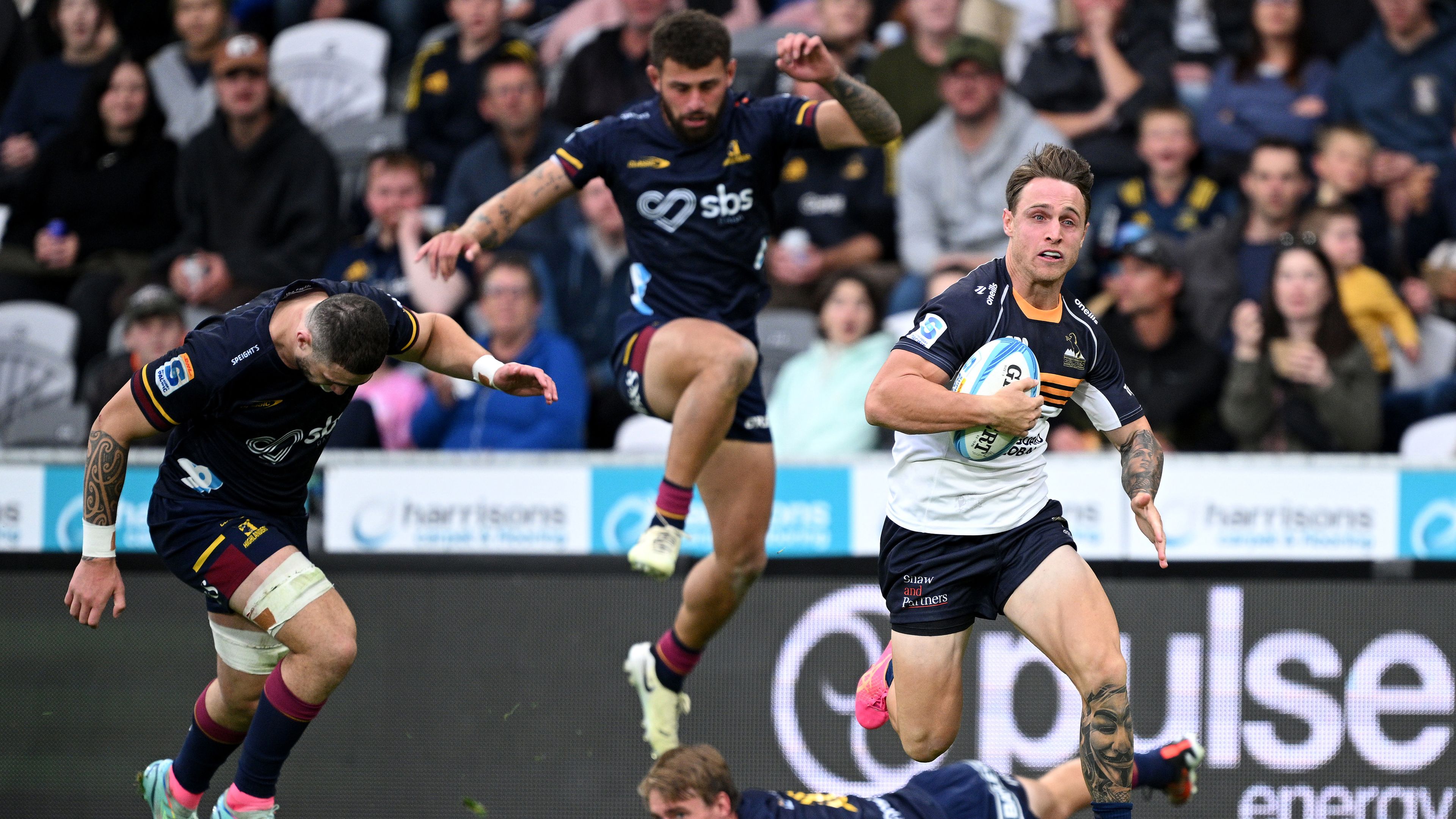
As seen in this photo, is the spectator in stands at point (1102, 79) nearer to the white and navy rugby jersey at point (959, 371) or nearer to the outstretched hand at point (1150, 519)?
the white and navy rugby jersey at point (959, 371)

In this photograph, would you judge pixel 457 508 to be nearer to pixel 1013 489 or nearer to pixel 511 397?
pixel 511 397

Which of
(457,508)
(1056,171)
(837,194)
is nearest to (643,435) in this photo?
(457,508)

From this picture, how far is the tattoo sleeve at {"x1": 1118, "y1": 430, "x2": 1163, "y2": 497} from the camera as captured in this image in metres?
5.27

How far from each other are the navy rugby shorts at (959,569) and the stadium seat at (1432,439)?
403 centimetres

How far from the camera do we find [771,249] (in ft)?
32.7

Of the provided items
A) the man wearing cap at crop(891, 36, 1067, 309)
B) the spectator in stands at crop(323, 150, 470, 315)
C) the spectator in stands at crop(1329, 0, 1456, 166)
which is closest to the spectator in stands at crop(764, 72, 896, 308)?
the man wearing cap at crop(891, 36, 1067, 309)

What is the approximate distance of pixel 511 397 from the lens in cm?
916

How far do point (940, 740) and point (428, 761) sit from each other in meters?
2.66

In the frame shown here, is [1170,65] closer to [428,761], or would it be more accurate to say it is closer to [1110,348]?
[1110,348]

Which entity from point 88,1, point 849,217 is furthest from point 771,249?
point 88,1

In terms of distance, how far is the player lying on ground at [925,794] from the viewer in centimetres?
608

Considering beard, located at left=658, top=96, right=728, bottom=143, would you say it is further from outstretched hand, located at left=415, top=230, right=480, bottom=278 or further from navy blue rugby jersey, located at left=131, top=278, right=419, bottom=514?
navy blue rugby jersey, located at left=131, top=278, right=419, bottom=514

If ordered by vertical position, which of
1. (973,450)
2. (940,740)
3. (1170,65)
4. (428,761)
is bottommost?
(428,761)

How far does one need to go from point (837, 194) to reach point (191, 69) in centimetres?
504
